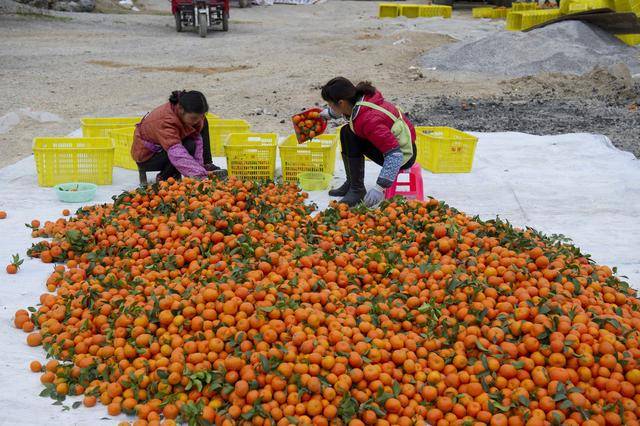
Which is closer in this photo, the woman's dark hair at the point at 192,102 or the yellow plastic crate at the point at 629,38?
the woman's dark hair at the point at 192,102

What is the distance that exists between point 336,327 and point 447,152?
399 centimetres

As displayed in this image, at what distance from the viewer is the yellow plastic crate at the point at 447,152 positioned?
21.9ft

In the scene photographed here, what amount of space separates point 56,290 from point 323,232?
187cm

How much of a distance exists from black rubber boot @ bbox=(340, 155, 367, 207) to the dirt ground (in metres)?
3.17

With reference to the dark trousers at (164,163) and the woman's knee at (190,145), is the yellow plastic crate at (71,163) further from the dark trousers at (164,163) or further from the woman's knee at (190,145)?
the woman's knee at (190,145)

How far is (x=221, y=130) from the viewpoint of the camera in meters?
7.26

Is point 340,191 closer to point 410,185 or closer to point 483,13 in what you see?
point 410,185

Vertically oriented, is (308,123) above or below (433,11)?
below

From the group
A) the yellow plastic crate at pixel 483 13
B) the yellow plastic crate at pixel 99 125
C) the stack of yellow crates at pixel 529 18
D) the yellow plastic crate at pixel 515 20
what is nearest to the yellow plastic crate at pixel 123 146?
the yellow plastic crate at pixel 99 125

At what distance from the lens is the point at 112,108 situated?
1026cm

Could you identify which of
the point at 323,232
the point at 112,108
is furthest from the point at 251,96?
the point at 323,232

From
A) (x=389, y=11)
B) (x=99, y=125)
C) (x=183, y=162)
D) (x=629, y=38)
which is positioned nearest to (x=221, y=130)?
(x=99, y=125)

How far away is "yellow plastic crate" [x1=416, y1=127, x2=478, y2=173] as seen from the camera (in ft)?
21.9

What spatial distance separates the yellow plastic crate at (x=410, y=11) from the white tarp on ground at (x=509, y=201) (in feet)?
60.3
